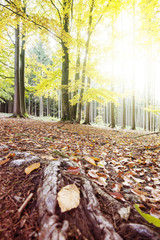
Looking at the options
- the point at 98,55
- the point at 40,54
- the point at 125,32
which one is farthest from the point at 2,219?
the point at 40,54

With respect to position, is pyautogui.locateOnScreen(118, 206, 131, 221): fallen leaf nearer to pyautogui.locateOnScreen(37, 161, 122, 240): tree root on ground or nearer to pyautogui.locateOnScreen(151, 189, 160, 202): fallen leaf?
pyautogui.locateOnScreen(37, 161, 122, 240): tree root on ground

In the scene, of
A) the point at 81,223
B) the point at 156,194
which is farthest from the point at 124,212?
the point at 156,194

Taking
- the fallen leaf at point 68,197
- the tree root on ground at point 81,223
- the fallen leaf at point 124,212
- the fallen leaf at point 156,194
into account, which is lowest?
the fallen leaf at point 156,194

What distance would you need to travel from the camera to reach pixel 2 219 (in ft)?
2.48

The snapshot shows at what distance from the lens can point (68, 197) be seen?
0.87 metres

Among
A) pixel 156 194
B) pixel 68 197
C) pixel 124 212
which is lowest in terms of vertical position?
pixel 156 194

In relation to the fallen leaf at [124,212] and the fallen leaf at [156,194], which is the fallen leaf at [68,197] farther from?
the fallen leaf at [156,194]

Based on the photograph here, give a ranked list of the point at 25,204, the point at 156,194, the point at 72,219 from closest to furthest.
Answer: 1. the point at 72,219
2. the point at 25,204
3. the point at 156,194

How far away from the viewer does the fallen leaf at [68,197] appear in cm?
78

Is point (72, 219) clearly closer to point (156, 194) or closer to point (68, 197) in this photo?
point (68, 197)

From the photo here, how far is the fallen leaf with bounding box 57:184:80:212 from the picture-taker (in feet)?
2.57

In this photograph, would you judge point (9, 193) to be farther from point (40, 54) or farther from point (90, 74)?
point (40, 54)

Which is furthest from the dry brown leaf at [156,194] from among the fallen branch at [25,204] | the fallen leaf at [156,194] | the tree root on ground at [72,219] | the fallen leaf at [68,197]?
the fallen branch at [25,204]

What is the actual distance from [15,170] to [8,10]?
16.1ft
